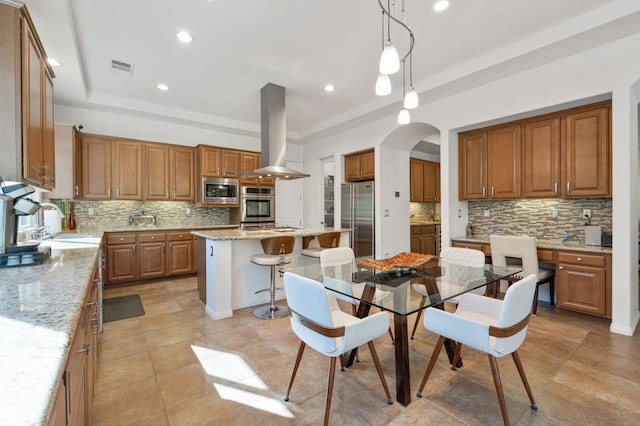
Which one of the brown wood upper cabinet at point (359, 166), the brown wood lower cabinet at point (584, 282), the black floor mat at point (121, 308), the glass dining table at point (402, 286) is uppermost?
the brown wood upper cabinet at point (359, 166)

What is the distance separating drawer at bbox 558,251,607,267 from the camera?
300cm

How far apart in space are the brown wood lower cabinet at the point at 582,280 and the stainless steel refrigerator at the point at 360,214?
2537 millimetres

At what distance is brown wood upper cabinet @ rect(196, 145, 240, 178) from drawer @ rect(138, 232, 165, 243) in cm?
127

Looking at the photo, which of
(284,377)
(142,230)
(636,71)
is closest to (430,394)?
(284,377)

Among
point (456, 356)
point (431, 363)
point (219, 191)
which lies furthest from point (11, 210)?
point (219, 191)

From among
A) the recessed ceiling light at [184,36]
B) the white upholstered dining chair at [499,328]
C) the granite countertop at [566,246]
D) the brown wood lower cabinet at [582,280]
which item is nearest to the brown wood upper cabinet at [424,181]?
the granite countertop at [566,246]

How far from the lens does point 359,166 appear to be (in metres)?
5.59

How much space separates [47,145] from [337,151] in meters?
4.49

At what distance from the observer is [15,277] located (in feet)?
4.56

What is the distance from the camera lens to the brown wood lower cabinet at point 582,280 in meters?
2.97

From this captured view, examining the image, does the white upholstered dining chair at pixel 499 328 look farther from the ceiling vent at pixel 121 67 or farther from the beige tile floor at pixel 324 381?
the ceiling vent at pixel 121 67

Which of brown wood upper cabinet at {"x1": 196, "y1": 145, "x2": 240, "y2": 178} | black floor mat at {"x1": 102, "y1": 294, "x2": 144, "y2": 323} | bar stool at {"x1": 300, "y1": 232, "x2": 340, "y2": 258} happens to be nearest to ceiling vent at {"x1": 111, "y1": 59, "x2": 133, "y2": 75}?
brown wood upper cabinet at {"x1": 196, "y1": 145, "x2": 240, "y2": 178}

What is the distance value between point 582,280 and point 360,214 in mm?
3209

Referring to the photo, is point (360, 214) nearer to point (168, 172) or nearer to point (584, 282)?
point (584, 282)
